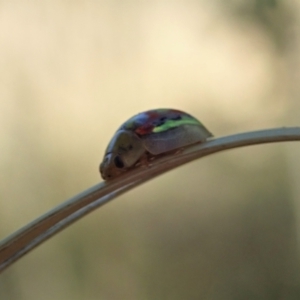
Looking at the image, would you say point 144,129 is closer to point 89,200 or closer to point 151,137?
point 151,137

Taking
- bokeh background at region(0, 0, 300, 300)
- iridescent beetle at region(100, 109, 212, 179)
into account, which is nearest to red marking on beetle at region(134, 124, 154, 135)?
iridescent beetle at region(100, 109, 212, 179)

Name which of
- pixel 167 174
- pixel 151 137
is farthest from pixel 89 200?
pixel 167 174

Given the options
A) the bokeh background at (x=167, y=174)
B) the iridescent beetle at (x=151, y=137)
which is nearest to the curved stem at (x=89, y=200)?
the iridescent beetle at (x=151, y=137)

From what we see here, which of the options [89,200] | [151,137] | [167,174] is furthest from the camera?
[167,174]

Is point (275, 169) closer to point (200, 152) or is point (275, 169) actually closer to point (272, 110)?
point (272, 110)

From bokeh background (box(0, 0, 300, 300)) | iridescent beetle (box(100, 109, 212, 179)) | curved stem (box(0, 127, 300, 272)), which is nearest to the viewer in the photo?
curved stem (box(0, 127, 300, 272))

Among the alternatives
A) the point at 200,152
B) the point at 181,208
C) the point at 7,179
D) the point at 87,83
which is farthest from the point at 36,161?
the point at 200,152

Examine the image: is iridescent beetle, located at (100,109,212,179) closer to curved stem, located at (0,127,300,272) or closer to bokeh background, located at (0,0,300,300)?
curved stem, located at (0,127,300,272)
